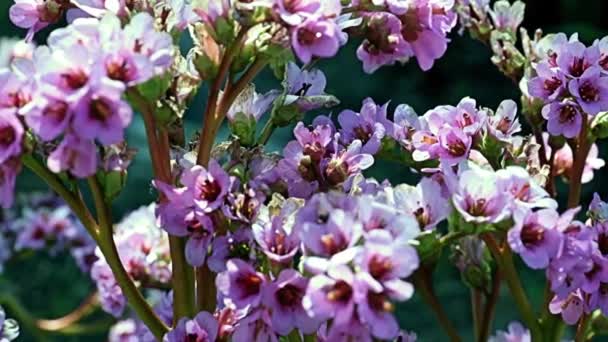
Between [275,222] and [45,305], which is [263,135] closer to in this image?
[275,222]

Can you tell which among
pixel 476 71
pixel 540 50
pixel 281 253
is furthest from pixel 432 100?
pixel 281 253

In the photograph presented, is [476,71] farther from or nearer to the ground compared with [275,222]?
nearer to the ground

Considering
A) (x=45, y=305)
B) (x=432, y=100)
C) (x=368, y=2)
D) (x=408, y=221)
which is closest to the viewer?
(x=408, y=221)

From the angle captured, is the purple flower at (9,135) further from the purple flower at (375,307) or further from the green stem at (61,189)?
the purple flower at (375,307)

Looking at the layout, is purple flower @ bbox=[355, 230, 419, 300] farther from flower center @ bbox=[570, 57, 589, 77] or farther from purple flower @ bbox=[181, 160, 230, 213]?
flower center @ bbox=[570, 57, 589, 77]

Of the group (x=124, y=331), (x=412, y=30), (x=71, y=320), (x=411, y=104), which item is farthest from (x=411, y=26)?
(x=411, y=104)

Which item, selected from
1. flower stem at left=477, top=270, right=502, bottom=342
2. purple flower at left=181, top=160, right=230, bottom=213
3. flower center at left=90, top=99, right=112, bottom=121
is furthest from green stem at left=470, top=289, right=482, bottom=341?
flower center at left=90, top=99, right=112, bottom=121
